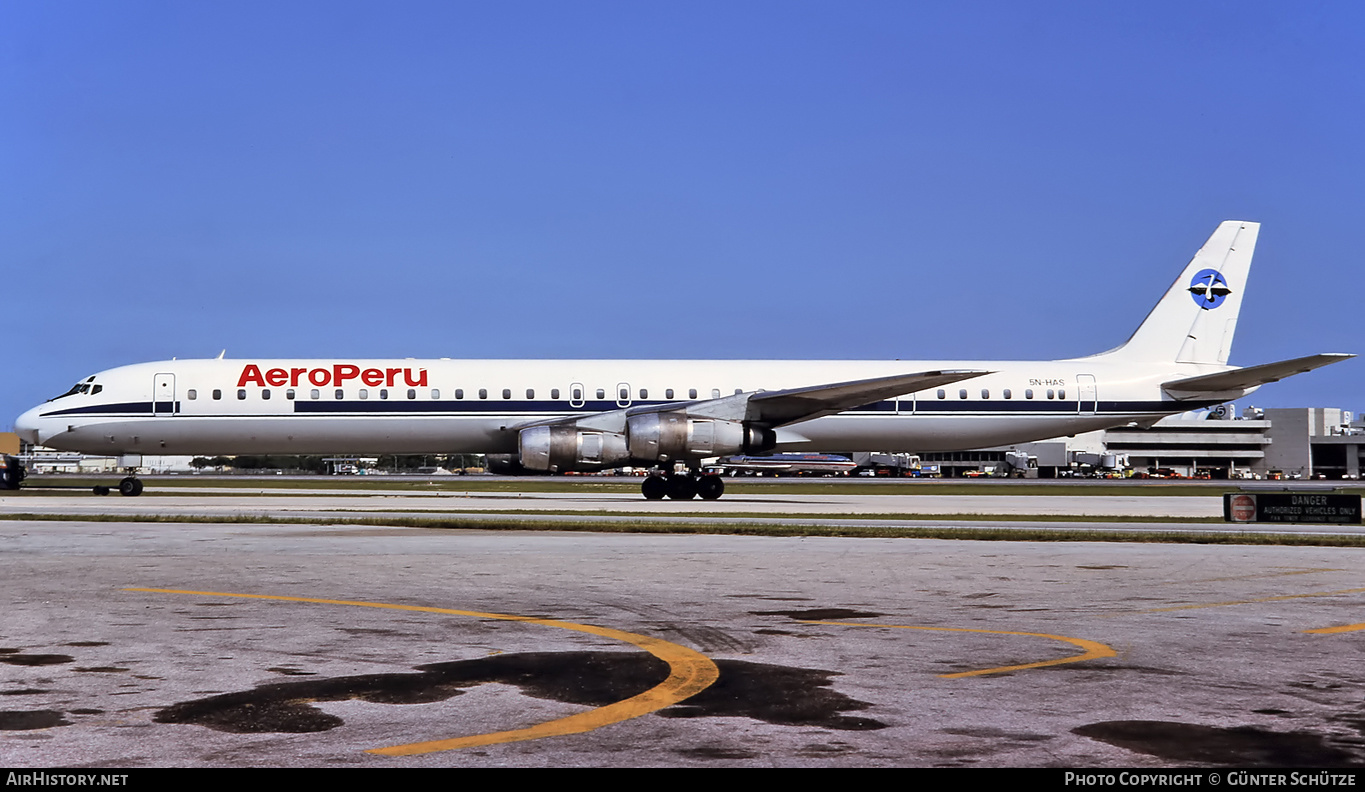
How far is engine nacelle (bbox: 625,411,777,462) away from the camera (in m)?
36.4

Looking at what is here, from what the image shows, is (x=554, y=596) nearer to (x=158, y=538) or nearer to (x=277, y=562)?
(x=277, y=562)

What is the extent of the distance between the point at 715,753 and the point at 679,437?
100ft

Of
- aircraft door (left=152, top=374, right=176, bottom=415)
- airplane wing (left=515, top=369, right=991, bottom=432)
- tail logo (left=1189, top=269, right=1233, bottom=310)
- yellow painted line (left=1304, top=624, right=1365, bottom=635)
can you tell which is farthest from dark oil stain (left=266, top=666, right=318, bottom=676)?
tail logo (left=1189, top=269, right=1233, bottom=310)

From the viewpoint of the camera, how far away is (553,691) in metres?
7.57

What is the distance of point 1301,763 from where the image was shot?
568cm

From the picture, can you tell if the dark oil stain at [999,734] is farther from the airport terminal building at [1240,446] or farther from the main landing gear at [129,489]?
the airport terminal building at [1240,446]

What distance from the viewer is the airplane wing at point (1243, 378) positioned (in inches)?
1439

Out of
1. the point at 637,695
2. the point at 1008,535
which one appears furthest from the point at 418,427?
the point at 637,695

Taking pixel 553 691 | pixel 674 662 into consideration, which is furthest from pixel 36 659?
pixel 674 662

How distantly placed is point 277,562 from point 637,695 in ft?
34.6

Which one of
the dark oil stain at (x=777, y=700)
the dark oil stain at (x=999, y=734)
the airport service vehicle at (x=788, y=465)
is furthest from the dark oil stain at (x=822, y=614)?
the airport service vehicle at (x=788, y=465)

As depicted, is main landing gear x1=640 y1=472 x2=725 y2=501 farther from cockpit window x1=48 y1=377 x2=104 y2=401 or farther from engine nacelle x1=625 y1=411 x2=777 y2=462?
cockpit window x1=48 y1=377 x2=104 y2=401

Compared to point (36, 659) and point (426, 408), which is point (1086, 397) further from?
point (36, 659)

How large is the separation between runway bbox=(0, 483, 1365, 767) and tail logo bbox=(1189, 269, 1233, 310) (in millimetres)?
32040
